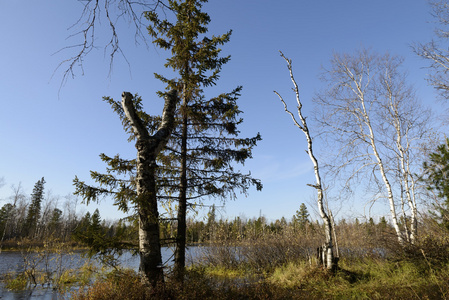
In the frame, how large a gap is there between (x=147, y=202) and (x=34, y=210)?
5544cm

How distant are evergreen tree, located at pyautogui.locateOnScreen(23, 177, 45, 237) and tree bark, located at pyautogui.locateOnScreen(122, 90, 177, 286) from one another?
49.7 meters

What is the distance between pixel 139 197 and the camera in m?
4.54

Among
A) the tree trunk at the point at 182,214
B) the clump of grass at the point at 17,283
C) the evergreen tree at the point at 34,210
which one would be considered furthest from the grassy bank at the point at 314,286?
the evergreen tree at the point at 34,210

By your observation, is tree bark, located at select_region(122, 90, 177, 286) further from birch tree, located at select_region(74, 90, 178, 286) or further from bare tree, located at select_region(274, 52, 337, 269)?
bare tree, located at select_region(274, 52, 337, 269)

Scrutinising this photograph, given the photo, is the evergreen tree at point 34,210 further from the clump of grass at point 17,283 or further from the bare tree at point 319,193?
the bare tree at point 319,193

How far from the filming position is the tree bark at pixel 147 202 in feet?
15.0

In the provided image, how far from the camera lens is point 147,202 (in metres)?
4.54

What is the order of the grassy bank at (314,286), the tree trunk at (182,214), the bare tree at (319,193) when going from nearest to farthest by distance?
the grassy bank at (314,286) → the tree trunk at (182,214) → the bare tree at (319,193)

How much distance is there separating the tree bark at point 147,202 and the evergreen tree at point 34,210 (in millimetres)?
49687

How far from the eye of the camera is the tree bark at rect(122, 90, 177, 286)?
4574 mm

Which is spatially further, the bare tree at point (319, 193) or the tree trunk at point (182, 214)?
the bare tree at point (319, 193)

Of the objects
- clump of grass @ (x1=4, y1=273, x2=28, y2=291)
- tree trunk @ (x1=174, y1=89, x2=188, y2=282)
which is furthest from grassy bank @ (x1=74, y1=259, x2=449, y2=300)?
clump of grass @ (x1=4, y1=273, x2=28, y2=291)

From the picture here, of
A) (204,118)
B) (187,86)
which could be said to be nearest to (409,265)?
(204,118)

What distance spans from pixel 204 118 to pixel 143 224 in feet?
13.6
